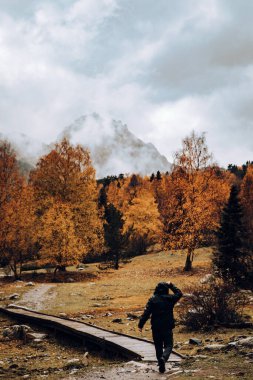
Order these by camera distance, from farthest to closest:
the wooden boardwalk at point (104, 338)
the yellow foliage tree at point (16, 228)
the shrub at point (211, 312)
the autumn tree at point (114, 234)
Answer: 1. the autumn tree at point (114, 234)
2. the yellow foliage tree at point (16, 228)
3. the shrub at point (211, 312)
4. the wooden boardwalk at point (104, 338)

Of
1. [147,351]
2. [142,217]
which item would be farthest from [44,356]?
[142,217]

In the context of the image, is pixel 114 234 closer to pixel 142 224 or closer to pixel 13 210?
pixel 13 210

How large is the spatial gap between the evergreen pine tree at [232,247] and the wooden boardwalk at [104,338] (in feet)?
37.4

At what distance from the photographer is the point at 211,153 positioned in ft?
136

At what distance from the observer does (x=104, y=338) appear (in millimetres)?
14672

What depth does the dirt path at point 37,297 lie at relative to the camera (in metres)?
26.3

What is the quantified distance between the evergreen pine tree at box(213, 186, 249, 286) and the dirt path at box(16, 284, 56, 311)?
10.8 m

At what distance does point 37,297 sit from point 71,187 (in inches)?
688

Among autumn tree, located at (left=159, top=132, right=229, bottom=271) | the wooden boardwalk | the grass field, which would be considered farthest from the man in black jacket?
autumn tree, located at (left=159, top=132, right=229, bottom=271)

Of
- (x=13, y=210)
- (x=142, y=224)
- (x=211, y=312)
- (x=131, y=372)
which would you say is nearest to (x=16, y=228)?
(x=13, y=210)

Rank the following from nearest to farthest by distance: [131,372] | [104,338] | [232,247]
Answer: [131,372], [104,338], [232,247]

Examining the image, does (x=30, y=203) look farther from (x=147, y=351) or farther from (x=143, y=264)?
(x=147, y=351)

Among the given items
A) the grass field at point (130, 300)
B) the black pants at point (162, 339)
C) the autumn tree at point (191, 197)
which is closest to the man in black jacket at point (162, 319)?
the black pants at point (162, 339)

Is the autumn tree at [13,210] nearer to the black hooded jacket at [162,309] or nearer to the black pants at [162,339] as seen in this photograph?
the black hooded jacket at [162,309]
